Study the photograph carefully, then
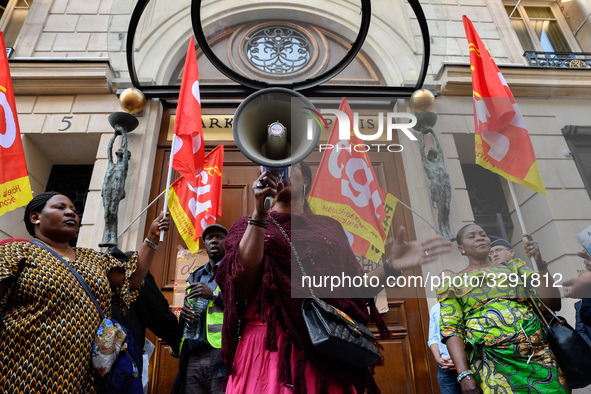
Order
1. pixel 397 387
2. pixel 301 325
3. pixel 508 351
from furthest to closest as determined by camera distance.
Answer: pixel 397 387 → pixel 508 351 → pixel 301 325

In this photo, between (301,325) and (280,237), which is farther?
(280,237)

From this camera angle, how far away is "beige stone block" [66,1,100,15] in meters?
6.74

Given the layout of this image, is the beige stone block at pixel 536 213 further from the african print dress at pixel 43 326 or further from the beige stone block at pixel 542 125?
the african print dress at pixel 43 326

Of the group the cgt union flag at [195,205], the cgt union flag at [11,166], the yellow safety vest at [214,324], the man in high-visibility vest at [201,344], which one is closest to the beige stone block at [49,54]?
the cgt union flag at [11,166]

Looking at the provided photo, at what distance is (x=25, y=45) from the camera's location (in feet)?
20.7

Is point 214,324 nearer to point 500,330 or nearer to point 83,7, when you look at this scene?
point 500,330

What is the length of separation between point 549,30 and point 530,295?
731 cm

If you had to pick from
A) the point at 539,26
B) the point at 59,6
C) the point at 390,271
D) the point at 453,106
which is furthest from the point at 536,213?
the point at 59,6

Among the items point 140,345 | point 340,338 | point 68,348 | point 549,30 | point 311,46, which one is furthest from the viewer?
point 549,30

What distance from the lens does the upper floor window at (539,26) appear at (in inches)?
300

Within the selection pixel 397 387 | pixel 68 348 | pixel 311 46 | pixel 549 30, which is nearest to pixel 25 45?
pixel 311 46

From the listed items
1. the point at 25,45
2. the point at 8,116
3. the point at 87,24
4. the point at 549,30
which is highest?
the point at 549,30

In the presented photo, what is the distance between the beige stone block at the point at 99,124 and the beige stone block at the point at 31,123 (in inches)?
27.1

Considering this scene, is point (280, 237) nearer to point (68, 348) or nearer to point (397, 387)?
point (68, 348)
